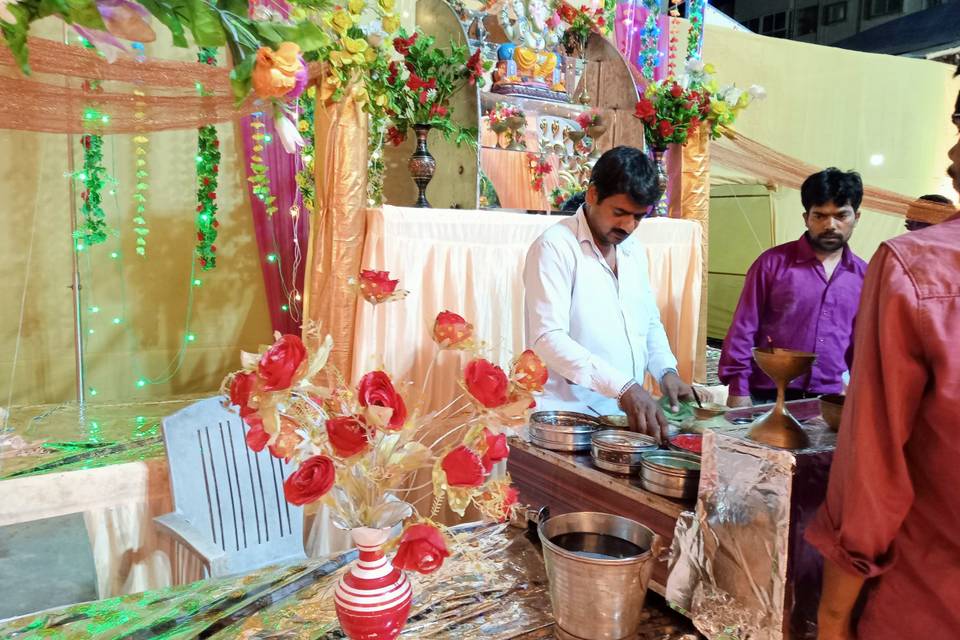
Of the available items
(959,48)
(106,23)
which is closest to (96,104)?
(106,23)

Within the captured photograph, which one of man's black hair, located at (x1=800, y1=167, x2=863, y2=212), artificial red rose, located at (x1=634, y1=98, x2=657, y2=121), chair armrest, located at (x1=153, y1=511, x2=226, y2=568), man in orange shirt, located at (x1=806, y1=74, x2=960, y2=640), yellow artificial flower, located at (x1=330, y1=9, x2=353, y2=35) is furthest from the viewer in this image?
artificial red rose, located at (x1=634, y1=98, x2=657, y2=121)

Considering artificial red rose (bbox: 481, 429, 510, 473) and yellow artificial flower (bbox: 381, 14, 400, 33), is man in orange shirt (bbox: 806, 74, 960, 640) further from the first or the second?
yellow artificial flower (bbox: 381, 14, 400, 33)

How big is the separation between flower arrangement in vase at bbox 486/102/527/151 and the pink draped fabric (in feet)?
3.69

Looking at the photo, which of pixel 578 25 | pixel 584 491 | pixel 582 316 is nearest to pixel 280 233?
pixel 578 25

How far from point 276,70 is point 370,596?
638mm

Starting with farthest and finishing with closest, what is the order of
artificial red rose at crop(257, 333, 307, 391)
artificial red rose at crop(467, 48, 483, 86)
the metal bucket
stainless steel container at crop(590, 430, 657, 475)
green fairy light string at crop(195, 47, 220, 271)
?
green fairy light string at crop(195, 47, 220, 271) → artificial red rose at crop(467, 48, 483, 86) → stainless steel container at crop(590, 430, 657, 475) → the metal bucket → artificial red rose at crop(257, 333, 307, 391)

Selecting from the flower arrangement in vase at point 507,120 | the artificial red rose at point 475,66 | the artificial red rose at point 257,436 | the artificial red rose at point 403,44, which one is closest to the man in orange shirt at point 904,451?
the artificial red rose at point 257,436

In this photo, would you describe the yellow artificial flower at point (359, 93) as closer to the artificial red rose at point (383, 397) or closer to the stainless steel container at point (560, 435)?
the stainless steel container at point (560, 435)

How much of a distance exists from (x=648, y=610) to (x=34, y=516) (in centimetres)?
209

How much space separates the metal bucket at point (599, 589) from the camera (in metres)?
0.87

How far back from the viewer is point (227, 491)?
199 cm

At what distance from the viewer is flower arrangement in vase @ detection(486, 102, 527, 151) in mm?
3566

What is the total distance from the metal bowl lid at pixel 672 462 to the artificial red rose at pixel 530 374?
318 millimetres

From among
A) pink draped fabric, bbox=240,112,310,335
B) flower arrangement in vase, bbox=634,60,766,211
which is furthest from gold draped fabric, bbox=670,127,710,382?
pink draped fabric, bbox=240,112,310,335
